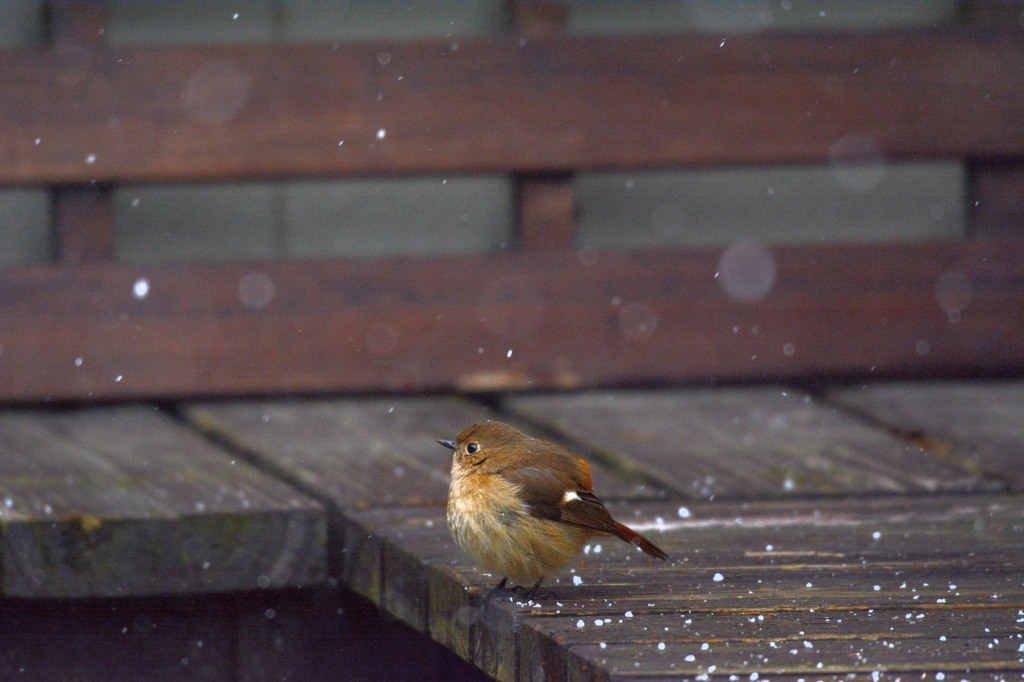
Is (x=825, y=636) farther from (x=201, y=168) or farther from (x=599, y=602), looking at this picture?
(x=201, y=168)

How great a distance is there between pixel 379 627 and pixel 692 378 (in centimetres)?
180

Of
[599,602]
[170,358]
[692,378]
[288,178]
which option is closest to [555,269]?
[692,378]

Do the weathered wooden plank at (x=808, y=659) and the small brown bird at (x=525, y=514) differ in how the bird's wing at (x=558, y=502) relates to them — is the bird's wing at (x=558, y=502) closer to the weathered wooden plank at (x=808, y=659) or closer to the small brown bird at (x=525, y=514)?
the small brown bird at (x=525, y=514)

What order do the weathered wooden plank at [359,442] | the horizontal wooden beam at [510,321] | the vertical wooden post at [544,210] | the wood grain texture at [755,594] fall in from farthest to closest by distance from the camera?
the vertical wooden post at [544,210]
the horizontal wooden beam at [510,321]
the weathered wooden plank at [359,442]
the wood grain texture at [755,594]

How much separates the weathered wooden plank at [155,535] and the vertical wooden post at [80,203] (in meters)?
1.16

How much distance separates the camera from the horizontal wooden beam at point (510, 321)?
188 inches

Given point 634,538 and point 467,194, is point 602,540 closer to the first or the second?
point 634,538

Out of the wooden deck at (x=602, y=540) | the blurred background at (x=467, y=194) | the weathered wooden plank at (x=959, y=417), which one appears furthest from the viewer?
the blurred background at (x=467, y=194)

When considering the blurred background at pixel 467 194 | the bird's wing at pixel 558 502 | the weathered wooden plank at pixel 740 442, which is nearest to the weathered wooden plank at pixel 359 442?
the weathered wooden plank at pixel 740 442

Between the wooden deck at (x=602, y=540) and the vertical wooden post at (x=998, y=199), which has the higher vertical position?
the vertical wooden post at (x=998, y=199)

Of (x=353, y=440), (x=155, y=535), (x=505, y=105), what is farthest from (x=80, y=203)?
(x=155, y=535)

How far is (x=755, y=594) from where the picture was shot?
2805 mm

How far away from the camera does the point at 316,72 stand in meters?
4.91

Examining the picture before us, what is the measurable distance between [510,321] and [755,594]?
7.37 ft
